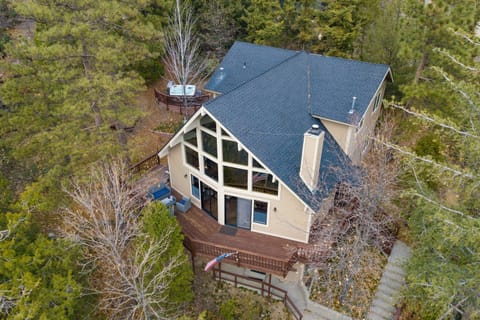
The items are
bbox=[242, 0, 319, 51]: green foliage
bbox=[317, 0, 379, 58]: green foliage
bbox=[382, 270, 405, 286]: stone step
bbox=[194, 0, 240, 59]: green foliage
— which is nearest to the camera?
bbox=[382, 270, 405, 286]: stone step

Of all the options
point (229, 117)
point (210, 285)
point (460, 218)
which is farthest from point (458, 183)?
point (210, 285)

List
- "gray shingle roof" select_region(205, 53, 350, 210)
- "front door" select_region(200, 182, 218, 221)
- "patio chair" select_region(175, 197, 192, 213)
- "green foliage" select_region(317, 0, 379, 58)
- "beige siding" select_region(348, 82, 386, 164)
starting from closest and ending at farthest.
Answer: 1. "gray shingle roof" select_region(205, 53, 350, 210)
2. "front door" select_region(200, 182, 218, 221)
3. "patio chair" select_region(175, 197, 192, 213)
4. "beige siding" select_region(348, 82, 386, 164)
5. "green foliage" select_region(317, 0, 379, 58)

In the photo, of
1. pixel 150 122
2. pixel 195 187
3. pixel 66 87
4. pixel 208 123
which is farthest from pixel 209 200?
pixel 150 122

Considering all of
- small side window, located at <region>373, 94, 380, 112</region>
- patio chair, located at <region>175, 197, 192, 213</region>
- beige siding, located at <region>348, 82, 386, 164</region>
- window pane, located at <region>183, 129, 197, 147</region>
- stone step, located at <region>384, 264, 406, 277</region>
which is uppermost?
small side window, located at <region>373, 94, 380, 112</region>

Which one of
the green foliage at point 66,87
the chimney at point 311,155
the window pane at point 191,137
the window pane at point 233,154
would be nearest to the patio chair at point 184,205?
the window pane at point 191,137

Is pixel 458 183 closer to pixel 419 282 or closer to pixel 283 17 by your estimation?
pixel 419 282

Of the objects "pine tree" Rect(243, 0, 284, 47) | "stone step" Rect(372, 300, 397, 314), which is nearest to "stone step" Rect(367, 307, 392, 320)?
"stone step" Rect(372, 300, 397, 314)

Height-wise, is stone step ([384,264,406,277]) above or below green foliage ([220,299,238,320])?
above

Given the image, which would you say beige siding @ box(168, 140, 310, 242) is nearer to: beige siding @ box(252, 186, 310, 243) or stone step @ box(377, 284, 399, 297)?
beige siding @ box(252, 186, 310, 243)
